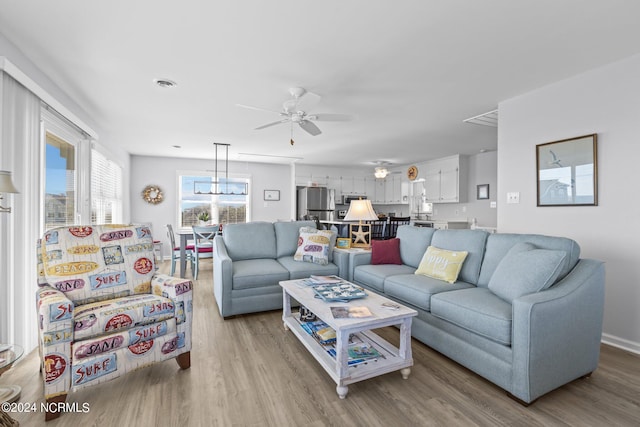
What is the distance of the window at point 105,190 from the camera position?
4444 millimetres

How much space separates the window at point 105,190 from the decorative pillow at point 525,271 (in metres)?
5.04

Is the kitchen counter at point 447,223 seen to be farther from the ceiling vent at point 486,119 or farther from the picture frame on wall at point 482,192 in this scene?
the ceiling vent at point 486,119

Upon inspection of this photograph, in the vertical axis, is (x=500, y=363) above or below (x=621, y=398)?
above

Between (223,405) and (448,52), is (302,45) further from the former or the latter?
(223,405)

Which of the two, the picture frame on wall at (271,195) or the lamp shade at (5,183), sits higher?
the picture frame on wall at (271,195)

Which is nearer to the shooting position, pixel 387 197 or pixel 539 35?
pixel 539 35

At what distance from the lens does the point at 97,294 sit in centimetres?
209

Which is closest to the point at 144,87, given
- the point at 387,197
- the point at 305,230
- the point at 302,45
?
the point at 302,45

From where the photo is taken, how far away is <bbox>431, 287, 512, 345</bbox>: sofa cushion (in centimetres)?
183

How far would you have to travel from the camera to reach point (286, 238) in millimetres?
4027

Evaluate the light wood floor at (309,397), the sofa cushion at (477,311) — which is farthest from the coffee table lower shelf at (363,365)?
the sofa cushion at (477,311)

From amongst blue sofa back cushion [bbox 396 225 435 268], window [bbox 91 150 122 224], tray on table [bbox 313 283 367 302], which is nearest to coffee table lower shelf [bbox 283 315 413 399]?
tray on table [bbox 313 283 367 302]

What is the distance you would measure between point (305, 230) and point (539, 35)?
2957 mm

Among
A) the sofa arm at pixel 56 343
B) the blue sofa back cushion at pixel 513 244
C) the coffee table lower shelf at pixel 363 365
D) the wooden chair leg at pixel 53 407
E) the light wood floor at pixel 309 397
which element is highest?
the blue sofa back cushion at pixel 513 244
